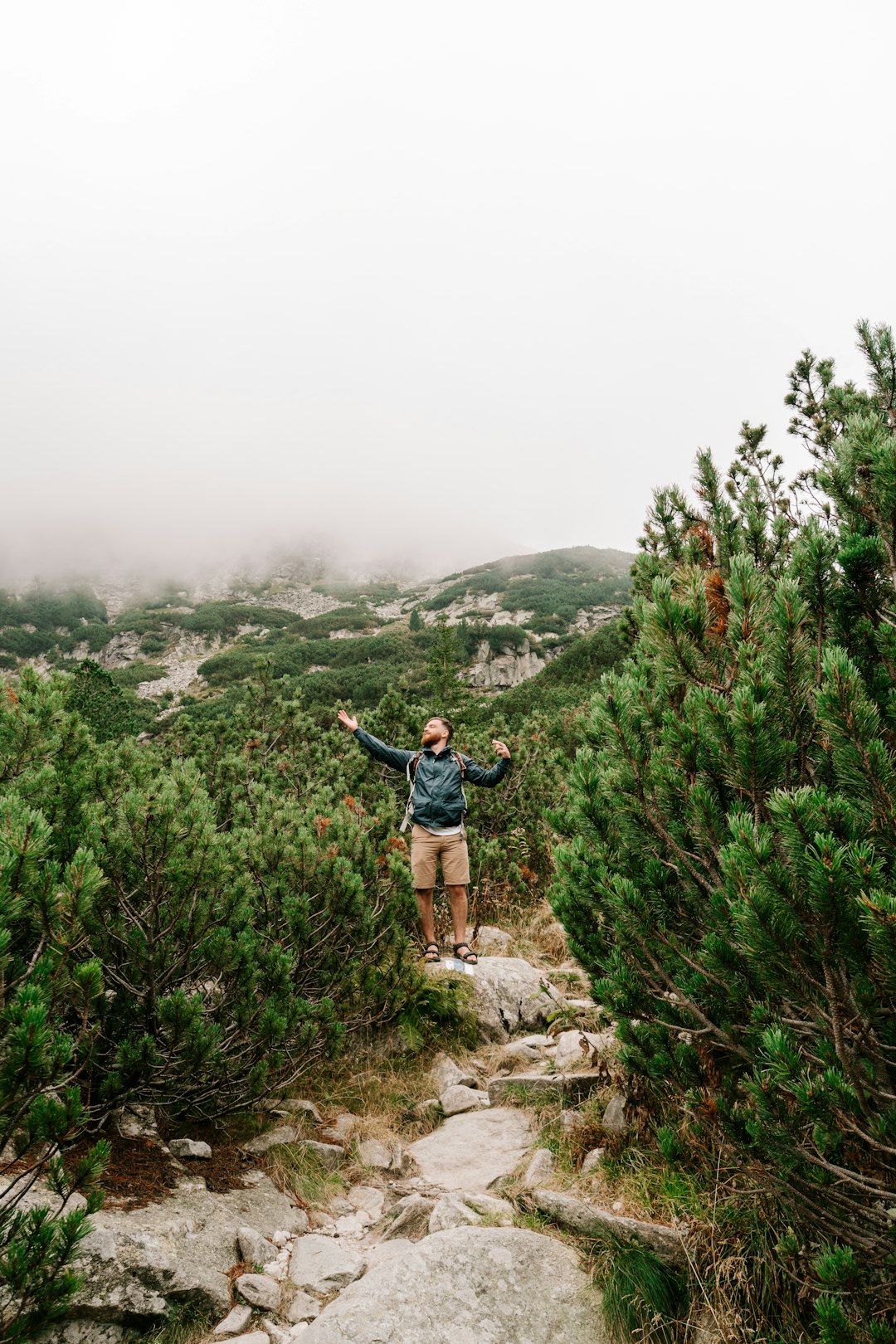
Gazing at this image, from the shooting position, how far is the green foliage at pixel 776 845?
1.97 meters

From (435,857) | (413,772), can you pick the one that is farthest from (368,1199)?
(413,772)

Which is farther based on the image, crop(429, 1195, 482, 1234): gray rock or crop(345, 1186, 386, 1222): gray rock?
crop(345, 1186, 386, 1222): gray rock

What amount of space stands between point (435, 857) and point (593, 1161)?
293cm

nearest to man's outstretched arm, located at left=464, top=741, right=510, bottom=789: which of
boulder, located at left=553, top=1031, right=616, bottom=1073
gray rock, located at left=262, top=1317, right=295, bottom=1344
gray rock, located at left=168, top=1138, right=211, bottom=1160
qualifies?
boulder, located at left=553, top=1031, right=616, bottom=1073

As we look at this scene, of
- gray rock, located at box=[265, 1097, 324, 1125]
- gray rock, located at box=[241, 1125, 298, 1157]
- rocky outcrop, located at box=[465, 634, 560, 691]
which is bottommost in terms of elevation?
rocky outcrop, located at box=[465, 634, 560, 691]

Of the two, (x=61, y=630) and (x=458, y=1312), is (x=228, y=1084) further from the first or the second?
(x=61, y=630)

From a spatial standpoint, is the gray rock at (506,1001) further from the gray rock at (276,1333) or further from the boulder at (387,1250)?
the gray rock at (276,1333)

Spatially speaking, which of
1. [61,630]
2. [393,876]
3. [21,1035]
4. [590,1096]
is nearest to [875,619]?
[21,1035]

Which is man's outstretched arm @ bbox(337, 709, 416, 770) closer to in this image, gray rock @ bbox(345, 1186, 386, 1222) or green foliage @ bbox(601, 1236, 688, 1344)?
gray rock @ bbox(345, 1186, 386, 1222)

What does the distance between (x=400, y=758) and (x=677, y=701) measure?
12.9 ft

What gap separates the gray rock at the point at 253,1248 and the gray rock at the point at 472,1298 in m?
0.72

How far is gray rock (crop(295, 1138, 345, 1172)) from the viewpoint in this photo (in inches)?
181

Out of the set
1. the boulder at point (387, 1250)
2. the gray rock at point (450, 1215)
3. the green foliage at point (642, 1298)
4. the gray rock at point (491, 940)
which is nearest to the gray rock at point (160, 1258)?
the boulder at point (387, 1250)

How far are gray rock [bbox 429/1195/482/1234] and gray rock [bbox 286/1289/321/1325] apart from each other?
0.64 metres
